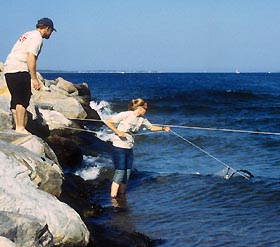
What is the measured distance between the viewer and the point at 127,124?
878 centimetres

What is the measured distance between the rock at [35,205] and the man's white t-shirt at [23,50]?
2.14 meters

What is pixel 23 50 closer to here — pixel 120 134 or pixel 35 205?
pixel 120 134

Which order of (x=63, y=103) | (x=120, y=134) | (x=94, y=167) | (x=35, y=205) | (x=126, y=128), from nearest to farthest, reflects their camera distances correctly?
(x=35, y=205) → (x=120, y=134) → (x=126, y=128) → (x=94, y=167) → (x=63, y=103)

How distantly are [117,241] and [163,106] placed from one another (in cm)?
3020

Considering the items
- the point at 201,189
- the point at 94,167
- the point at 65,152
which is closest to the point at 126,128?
the point at 201,189

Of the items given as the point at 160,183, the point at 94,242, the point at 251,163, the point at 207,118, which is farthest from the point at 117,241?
the point at 207,118

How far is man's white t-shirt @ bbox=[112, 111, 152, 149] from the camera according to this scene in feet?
28.8

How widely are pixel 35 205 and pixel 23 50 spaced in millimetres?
3222

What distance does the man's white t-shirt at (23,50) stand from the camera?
7871 millimetres

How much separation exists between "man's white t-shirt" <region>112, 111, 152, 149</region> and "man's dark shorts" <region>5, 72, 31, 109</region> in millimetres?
1410

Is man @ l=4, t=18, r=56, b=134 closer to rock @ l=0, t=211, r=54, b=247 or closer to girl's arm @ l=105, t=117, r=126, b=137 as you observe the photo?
girl's arm @ l=105, t=117, r=126, b=137

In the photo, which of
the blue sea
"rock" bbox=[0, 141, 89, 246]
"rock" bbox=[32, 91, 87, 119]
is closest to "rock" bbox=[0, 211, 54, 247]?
"rock" bbox=[0, 141, 89, 246]

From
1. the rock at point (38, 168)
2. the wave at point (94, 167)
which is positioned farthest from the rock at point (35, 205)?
the wave at point (94, 167)

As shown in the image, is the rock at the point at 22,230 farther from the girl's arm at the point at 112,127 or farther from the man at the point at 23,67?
the girl's arm at the point at 112,127
